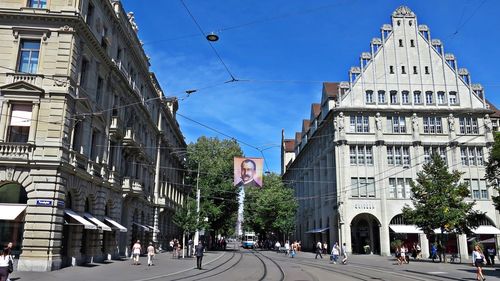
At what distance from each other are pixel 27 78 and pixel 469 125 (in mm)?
49487

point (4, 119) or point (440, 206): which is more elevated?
point (4, 119)

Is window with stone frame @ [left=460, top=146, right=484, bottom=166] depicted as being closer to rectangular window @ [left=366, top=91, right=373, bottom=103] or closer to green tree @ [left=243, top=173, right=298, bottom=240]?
rectangular window @ [left=366, top=91, right=373, bottom=103]

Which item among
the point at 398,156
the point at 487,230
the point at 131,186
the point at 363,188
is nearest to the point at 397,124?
the point at 398,156

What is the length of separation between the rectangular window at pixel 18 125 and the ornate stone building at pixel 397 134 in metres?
35.5

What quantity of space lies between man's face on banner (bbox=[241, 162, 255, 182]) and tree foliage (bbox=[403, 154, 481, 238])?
16.4 metres

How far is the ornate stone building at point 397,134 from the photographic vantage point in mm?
49844

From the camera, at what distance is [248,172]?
29719 mm

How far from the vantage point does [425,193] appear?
123 ft

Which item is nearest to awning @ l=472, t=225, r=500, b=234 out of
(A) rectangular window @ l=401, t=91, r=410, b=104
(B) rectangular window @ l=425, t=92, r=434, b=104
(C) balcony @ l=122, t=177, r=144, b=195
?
(B) rectangular window @ l=425, t=92, r=434, b=104

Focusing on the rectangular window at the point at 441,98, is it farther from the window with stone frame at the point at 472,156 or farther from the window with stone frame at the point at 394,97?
the window with stone frame at the point at 472,156

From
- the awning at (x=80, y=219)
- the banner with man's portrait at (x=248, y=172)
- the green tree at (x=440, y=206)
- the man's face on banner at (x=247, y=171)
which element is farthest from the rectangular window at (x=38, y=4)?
the green tree at (x=440, y=206)

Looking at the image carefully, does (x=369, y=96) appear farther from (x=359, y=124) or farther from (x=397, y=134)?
(x=397, y=134)

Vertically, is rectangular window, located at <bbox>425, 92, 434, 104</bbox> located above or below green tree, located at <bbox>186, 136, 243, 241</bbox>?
above

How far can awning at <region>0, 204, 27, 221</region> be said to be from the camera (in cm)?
2133
